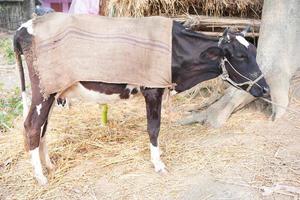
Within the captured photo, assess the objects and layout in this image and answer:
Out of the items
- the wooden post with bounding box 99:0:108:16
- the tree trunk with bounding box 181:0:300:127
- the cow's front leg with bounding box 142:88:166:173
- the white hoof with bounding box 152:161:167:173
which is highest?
the wooden post with bounding box 99:0:108:16

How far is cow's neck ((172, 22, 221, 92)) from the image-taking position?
144 inches

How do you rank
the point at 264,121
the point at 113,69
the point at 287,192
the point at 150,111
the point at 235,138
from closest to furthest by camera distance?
the point at 287,192 < the point at 113,69 < the point at 150,111 < the point at 235,138 < the point at 264,121

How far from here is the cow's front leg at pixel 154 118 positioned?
3637mm

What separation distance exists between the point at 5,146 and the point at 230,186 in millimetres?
2515

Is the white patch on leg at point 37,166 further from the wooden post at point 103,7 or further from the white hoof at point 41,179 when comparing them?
the wooden post at point 103,7

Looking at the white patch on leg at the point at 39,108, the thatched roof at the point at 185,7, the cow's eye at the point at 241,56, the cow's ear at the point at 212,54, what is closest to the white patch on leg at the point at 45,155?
the white patch on leg at the point at 39,108

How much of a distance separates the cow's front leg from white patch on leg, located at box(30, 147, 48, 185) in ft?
3.38

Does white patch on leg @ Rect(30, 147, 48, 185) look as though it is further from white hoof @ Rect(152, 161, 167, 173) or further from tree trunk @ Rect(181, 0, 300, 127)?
tree trunk @ Rect(181, 0, 300, 127)

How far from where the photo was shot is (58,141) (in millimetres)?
4477

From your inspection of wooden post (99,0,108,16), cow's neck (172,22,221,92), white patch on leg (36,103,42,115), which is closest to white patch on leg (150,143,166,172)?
cow's neck (172,22,221,92)

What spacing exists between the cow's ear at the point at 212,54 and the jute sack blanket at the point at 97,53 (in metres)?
0.35

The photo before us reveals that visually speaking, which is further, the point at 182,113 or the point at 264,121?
the point at 182,113

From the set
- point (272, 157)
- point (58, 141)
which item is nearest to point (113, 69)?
point (58, 141)

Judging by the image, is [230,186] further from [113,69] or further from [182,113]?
[182,113]
